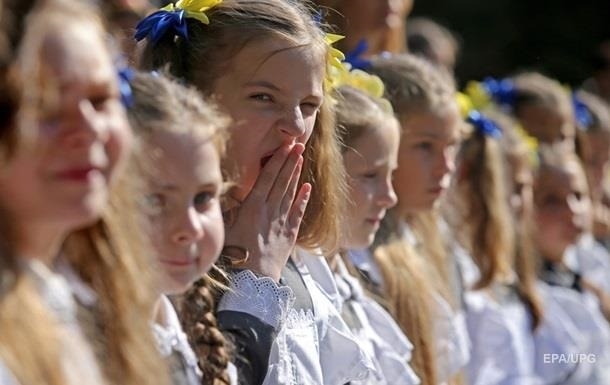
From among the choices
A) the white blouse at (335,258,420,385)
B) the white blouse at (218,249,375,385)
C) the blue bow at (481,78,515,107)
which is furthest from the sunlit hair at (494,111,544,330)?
the white blouse at (218,249,375,385)

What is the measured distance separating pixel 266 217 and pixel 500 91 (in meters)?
3.06

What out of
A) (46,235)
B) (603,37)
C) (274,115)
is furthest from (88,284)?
(603,37)

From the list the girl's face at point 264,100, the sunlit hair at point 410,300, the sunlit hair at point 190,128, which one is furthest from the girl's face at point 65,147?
the sunlit hair at point 410,300

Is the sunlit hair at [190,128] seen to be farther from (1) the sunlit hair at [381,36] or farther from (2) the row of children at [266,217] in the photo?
(1) the sunlit hair at [381,36]

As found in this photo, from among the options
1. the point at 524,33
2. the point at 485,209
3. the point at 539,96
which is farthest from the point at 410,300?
the point at 524,33

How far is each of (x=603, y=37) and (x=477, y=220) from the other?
5.07 metres

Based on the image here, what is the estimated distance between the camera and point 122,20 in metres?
4.18

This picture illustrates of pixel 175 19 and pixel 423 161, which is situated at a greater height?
pixel 175 19

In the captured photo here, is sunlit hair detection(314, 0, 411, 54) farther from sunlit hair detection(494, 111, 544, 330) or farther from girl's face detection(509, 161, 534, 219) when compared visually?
girl's face detection(509, 161, 534, 219)

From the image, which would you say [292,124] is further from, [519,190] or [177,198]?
[519,190]

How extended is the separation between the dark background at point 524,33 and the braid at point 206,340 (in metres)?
7.17

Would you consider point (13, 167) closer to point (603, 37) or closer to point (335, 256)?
point (335, 256)

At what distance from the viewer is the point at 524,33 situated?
32.4ft

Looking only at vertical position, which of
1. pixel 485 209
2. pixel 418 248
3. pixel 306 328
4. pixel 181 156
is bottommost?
pixel 485 209
